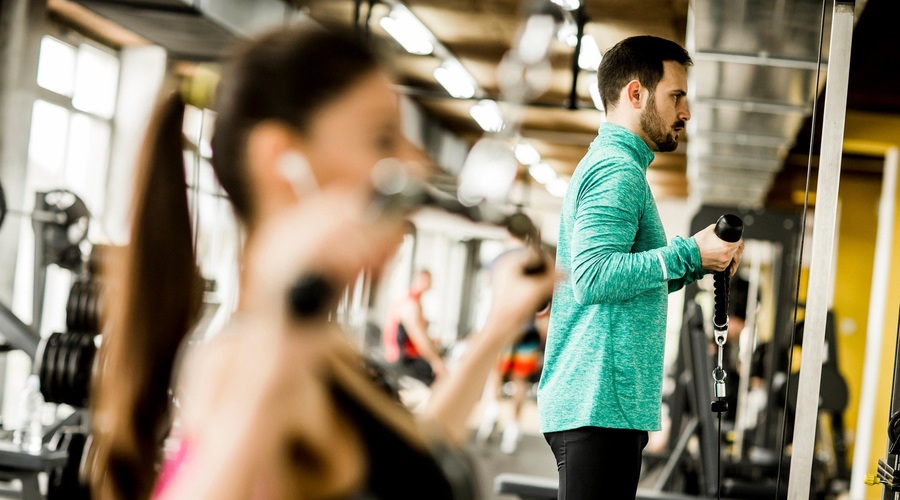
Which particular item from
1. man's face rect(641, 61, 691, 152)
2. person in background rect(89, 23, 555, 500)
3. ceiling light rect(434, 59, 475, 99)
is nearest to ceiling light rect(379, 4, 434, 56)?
ceiling light rect(434, 59, 475, 99)

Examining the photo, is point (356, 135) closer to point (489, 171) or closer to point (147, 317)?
point (489, 171)

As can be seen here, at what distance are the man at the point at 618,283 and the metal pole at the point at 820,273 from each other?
0.24 m

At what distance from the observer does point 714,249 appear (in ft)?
4.92

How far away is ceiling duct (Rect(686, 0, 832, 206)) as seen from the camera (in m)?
3.89

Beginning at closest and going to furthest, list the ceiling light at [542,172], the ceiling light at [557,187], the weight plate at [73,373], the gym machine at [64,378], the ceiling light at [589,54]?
1. the gym machine at [64,378]
2. the weight plate at [73,373]
3. the ceiling light at [589,54]
4. the ceiling light at [542,172]
5. the ceiling light at [557,187]

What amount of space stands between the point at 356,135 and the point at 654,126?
108 centimetres

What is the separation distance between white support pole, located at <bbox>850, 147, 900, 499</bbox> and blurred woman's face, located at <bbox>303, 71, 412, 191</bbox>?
7.47m

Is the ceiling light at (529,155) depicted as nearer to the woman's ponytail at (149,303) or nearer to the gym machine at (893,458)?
the gym machine at (893,458)

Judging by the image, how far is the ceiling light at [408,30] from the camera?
20.9ft

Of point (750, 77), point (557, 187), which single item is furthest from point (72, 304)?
point (557, 187)

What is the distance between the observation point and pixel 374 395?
612 mm

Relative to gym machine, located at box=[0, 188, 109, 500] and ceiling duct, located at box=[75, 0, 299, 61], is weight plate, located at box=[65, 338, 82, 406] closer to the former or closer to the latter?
gym machine, located at box=[0, 188, 109, 500]

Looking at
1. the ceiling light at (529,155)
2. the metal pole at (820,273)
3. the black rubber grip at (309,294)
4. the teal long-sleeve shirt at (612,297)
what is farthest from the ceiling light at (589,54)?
the black rubber grip at (309,294)

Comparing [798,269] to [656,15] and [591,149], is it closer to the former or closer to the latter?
[591,149]
